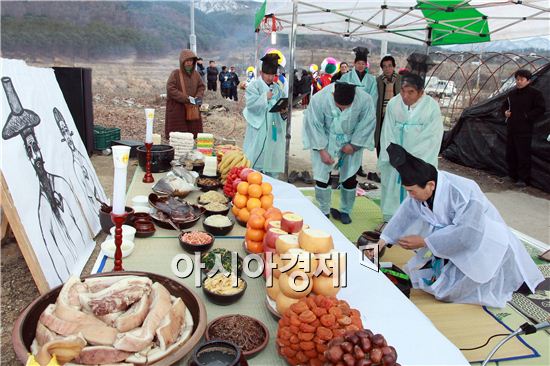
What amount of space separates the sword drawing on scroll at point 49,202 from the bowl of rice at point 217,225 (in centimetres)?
75

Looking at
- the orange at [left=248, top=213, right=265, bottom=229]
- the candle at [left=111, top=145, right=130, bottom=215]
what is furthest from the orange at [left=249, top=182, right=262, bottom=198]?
the candle at [left=111, top=145, right=130, bottom=215]

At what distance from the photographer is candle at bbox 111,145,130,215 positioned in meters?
1.59

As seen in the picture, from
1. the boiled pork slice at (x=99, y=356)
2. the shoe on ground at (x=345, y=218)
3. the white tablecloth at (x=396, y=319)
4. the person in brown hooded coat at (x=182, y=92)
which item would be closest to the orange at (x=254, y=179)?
the white tablecloth at (x=396, y=319)

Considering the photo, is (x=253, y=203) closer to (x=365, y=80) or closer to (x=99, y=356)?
(x=99, y=356)

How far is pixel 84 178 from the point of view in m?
2.92

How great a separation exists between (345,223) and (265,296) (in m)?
3.13

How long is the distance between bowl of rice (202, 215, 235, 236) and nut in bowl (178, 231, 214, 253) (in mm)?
131

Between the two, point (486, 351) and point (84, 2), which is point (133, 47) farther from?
point (486, 351)

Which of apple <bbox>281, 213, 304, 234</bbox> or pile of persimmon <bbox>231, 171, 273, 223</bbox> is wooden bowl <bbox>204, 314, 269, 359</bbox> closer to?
apple <bbox>281, 213, 304, 234</bbox>

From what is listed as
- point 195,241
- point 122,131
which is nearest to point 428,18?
point 195,241

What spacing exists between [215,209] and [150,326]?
1.35 meters

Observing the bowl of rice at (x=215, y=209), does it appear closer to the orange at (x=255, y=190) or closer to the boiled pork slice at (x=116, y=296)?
the orange at (x=255, y=190)

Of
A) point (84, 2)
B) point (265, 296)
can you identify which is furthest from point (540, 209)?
point (84, 2)

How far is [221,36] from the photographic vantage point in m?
58.1
